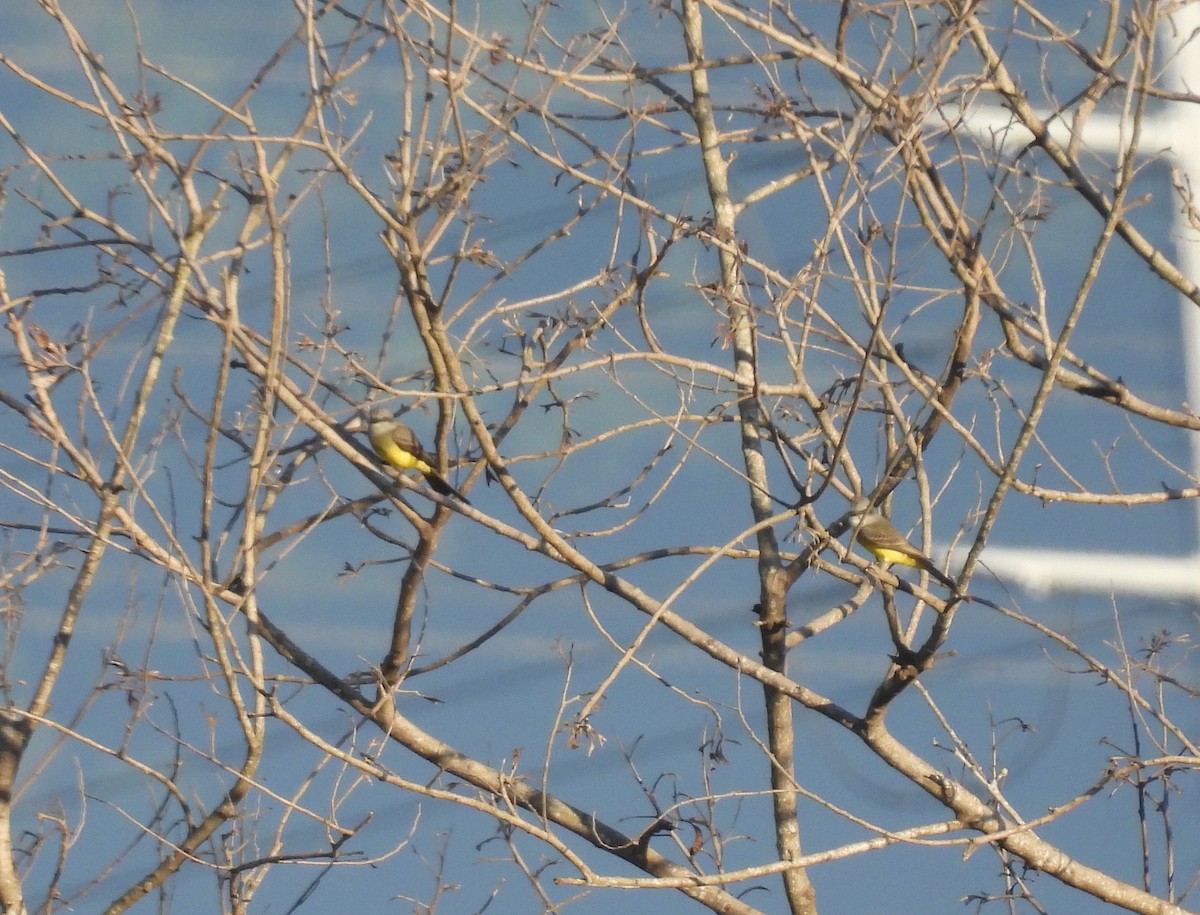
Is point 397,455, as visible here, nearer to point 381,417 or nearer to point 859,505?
point 381,417

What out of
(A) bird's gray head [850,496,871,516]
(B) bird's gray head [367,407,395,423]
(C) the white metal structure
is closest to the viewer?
(A) bird's gray head [850,496,871,516]

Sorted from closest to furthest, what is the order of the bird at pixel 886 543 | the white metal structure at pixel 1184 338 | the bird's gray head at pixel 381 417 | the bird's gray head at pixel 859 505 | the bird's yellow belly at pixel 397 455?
1. the bird's gray head at pixel 859 505
2. the bird at pixel 886 543
3. the bird's gray head at pixel 381 417
4. the bird's yellow belly at pixel 397 455
5. the white metal structure at pixel 1184 338

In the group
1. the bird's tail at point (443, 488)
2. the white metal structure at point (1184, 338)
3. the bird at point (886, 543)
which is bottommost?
the bird's tail at point (443, 488)

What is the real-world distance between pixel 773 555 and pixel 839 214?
54.0 inches

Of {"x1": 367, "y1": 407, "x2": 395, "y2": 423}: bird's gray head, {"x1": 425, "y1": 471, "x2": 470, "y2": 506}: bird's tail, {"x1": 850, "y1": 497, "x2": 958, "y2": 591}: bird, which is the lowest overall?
{"x1": 425, "y1": 471, "x2": 470, "y2": 506}: bird's tail

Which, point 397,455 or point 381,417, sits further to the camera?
point 397,455

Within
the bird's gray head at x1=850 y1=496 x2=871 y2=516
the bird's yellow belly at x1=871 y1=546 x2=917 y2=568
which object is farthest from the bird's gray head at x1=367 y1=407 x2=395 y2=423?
the bird's yellow belly at x1=871 y1=546 x2=917 y2=568

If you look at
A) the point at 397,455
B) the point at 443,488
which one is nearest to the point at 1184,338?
the point at 397,455

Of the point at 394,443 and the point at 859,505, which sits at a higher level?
the point at 394,443

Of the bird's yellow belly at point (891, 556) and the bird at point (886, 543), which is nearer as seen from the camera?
the bird at point (886, 543)

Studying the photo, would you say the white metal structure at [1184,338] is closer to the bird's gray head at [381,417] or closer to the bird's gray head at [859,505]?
the bird's gray head at [859,505]

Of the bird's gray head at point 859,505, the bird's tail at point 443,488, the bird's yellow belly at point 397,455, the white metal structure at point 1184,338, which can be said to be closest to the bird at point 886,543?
the bird's gray head at point 859,505

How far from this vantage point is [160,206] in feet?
11.0

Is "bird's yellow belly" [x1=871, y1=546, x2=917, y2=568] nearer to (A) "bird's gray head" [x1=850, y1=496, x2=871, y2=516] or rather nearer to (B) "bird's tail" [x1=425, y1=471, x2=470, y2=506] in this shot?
(A) "bird's gray head" [x1=850, y1=496, x2=871, y2=516]
